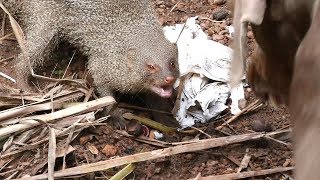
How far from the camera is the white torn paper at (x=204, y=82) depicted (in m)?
3.17

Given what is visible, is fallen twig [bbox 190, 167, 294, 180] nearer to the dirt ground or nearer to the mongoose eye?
the dirt ground

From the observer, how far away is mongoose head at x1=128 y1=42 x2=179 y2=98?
124 inches

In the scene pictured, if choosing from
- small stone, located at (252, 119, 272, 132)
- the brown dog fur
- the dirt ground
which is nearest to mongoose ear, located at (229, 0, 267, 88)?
the brown dog fur

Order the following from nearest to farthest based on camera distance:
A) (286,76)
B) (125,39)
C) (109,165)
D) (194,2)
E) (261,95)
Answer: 1. (286,76)
2. (261,95)
3. (109,165)
4. (125,39)
5. (194,2)

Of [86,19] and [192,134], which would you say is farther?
[86,19]

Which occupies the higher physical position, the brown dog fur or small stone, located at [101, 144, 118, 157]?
the brown dog fur

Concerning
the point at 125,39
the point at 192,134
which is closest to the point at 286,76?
the point at 192,134

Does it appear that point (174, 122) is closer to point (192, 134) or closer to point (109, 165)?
point (192, 134)

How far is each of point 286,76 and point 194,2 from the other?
211cm

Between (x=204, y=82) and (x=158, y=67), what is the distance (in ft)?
0.80

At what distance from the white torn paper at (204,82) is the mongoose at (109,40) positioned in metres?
0.13

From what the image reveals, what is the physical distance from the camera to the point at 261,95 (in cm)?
213

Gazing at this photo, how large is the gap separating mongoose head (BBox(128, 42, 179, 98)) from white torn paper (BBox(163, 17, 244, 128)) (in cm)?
12

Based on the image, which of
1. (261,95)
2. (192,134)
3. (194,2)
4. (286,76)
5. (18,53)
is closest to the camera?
(286,76)
